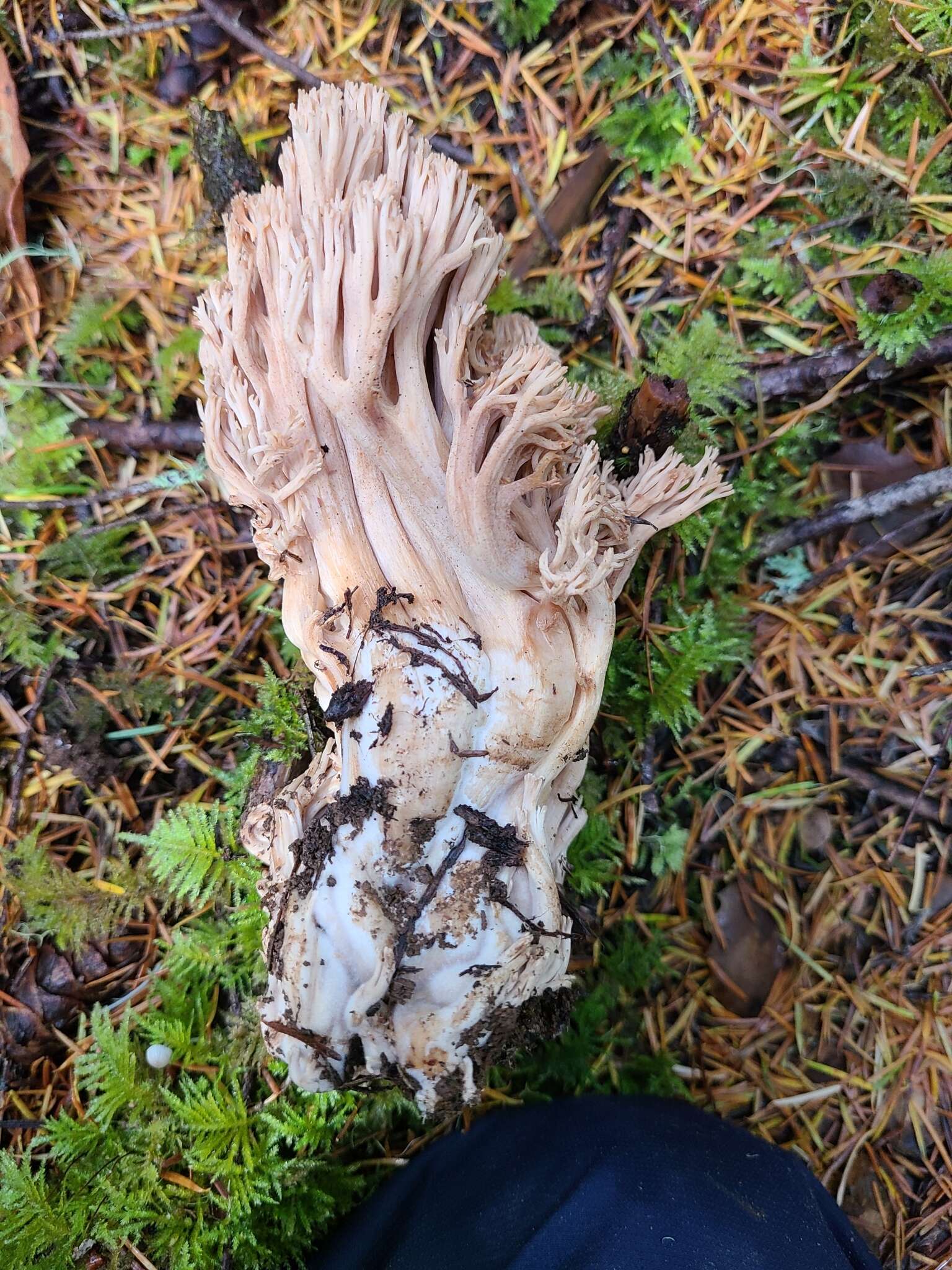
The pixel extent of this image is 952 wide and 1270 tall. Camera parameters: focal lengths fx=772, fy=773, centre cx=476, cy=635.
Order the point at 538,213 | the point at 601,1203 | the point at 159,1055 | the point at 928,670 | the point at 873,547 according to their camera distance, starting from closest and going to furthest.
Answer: the point at 601,1203, the point at 159,1055, the point at 928,670, the point at 873,547, the point at 538,213

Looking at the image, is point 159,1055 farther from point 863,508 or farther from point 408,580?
point 863,508

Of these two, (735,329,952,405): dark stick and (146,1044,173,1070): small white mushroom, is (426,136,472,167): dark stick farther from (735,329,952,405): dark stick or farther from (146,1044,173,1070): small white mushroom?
(146,1044,173,1070): small white mushroom

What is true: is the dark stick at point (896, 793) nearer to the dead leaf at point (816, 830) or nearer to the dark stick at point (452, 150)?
the dead leaf at point (816, 830)

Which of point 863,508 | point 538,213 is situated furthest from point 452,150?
point 863,508

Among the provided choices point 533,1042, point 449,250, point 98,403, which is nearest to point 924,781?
point 533,1042

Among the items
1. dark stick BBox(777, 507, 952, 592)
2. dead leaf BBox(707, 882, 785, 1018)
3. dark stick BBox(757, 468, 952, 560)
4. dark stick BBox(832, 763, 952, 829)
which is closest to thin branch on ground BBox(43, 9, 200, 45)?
dark stick BBox(757, 468, 952, 560)

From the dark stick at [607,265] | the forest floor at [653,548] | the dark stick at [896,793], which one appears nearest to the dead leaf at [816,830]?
the forest floor at [653,548]
